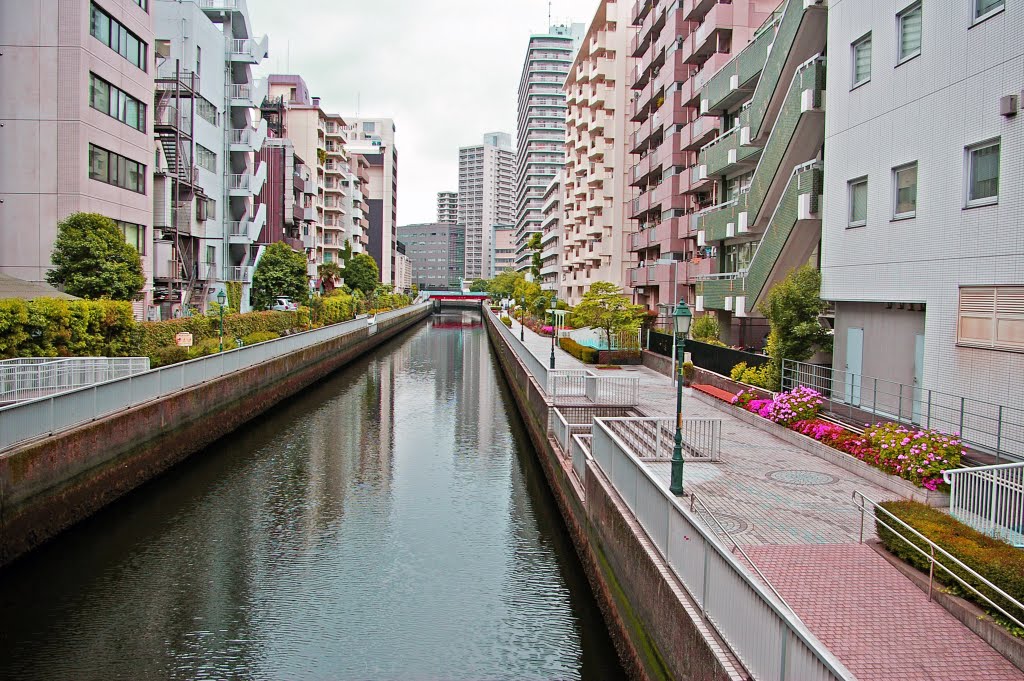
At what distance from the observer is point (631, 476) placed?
1109 cm

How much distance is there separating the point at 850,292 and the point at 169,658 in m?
16.0

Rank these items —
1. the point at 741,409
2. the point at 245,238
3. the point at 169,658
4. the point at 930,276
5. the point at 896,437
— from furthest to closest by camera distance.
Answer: the point at 245,238 → the point at 741,409 → the point at 930,276 → the point at 896,437 → the point at 169,658

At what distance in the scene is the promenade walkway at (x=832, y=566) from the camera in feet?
22.4

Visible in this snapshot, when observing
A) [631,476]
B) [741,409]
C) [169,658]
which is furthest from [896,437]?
[169,658]

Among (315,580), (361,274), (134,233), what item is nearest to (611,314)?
(134,233)

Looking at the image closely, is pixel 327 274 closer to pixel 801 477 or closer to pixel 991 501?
pixel 801 477

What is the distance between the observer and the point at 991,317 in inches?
529

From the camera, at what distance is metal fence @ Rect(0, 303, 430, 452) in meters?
13.9

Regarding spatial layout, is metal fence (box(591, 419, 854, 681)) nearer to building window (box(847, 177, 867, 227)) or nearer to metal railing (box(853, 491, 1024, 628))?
metal railing (box(853, 491, 1024, 628))

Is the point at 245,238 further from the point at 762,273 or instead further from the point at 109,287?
the point at 762,273

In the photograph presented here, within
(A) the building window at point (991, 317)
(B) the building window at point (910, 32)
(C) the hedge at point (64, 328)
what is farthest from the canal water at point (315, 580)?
(B) the building window at point (910, 32)

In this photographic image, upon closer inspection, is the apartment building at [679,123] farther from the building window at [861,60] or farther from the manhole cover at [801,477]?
the manhole cover at [801,477]

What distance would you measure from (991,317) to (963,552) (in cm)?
709

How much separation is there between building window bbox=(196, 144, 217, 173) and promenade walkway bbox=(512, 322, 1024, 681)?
38.5m
